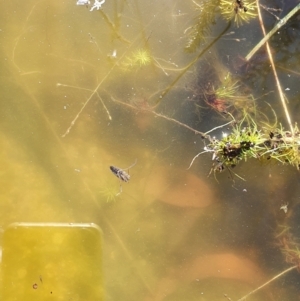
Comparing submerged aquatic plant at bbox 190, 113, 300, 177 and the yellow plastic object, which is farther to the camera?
the yellow plastic object

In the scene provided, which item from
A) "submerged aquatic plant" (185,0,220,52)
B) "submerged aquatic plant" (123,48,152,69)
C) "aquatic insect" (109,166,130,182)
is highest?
"submerged aquatic plant" (185,0,220,52)

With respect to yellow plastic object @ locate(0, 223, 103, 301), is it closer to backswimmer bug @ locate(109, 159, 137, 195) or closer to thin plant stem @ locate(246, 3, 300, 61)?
backswimmer bug @ locate(109, 159, 137, 195)

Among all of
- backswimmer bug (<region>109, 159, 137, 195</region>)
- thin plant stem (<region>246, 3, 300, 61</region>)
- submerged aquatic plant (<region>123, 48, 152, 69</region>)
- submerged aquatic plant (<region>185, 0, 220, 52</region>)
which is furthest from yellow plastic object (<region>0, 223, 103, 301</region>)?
thin plant stem (<region>246, 3, 300, 61</region>)

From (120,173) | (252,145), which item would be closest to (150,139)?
(120,173)

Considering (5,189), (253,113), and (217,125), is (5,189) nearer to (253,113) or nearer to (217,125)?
(217,125)

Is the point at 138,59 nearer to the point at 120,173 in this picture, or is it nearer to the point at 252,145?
the point at 120,173
